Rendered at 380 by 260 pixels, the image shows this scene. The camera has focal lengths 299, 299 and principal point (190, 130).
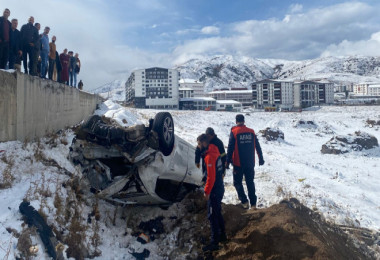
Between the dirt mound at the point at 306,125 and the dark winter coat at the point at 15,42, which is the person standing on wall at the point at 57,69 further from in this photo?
the dirt mound at the point at 306,125

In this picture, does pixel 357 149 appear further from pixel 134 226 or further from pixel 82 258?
pixel 82 258

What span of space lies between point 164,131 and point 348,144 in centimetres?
1735

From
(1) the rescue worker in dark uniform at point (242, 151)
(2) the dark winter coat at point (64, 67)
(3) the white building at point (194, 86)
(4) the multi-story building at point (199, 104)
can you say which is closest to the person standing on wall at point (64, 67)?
(2) the dark winter coat at point (64, 67)

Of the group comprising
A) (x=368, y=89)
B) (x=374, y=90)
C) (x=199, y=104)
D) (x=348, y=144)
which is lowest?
(x=348, y=144)

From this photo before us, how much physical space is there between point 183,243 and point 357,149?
17222mm

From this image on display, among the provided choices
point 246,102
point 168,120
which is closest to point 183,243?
point 168,120

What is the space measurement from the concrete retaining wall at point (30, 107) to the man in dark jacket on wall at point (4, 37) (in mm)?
730

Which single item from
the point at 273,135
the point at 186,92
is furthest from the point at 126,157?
the point at 186,92

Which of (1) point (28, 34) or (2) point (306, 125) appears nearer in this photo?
(1) point (28, 34)

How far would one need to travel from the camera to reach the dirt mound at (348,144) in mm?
17866

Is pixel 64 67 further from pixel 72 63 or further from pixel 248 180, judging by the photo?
pixel 248 180

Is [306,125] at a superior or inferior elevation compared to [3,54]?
inferior

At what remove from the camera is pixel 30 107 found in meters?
6.82

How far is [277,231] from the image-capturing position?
4434 millimetres
